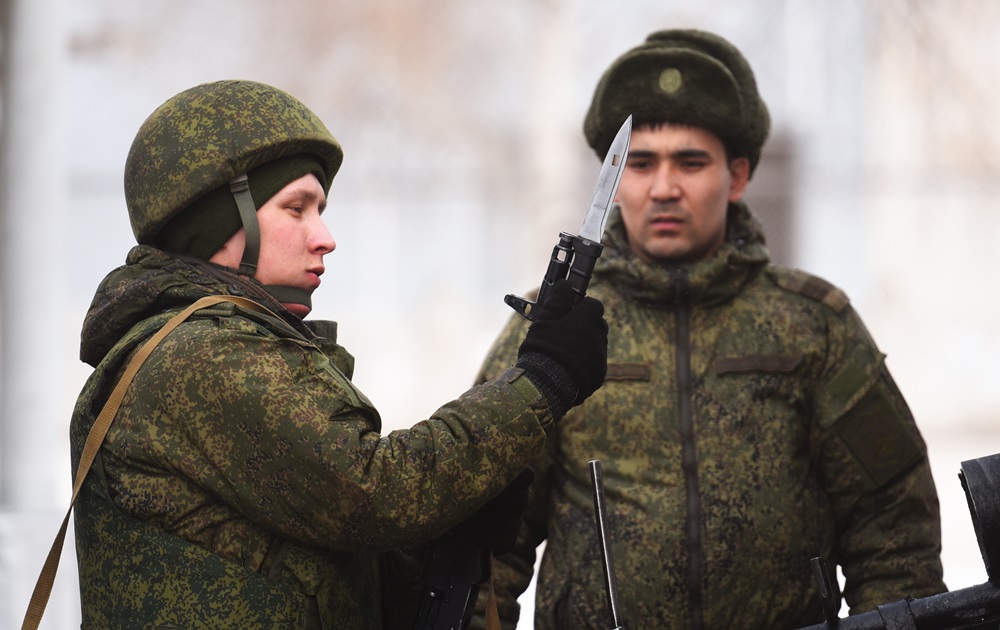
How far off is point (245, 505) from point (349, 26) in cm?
486

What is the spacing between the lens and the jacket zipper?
8.98 ft

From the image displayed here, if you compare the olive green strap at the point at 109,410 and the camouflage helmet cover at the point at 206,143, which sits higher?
the camouflage helmet cover at the point at 206,143

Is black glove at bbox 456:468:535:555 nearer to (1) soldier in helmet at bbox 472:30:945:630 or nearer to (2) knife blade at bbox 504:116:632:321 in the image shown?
(2) knife blade at bbox 504:116:632:321

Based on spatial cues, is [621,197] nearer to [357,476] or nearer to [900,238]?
[357,476]

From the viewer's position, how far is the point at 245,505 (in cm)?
202

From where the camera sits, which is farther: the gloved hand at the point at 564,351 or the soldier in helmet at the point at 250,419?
the gloved hand at the point at 564,351

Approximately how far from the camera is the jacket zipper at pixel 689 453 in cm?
274

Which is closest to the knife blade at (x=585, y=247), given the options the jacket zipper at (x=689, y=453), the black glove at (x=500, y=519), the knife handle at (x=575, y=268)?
the knife handle at (x=575, y=268)

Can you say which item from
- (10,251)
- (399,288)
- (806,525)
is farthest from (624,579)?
(399,288)

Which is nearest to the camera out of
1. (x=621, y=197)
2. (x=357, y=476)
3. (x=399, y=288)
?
(x=357, y=476)

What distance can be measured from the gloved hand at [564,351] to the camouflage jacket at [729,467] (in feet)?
2.35

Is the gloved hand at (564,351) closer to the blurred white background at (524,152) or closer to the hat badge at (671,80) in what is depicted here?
the hat badge at (671,80)

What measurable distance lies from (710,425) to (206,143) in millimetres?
1249

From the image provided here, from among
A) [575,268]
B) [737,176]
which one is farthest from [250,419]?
[737,176]
